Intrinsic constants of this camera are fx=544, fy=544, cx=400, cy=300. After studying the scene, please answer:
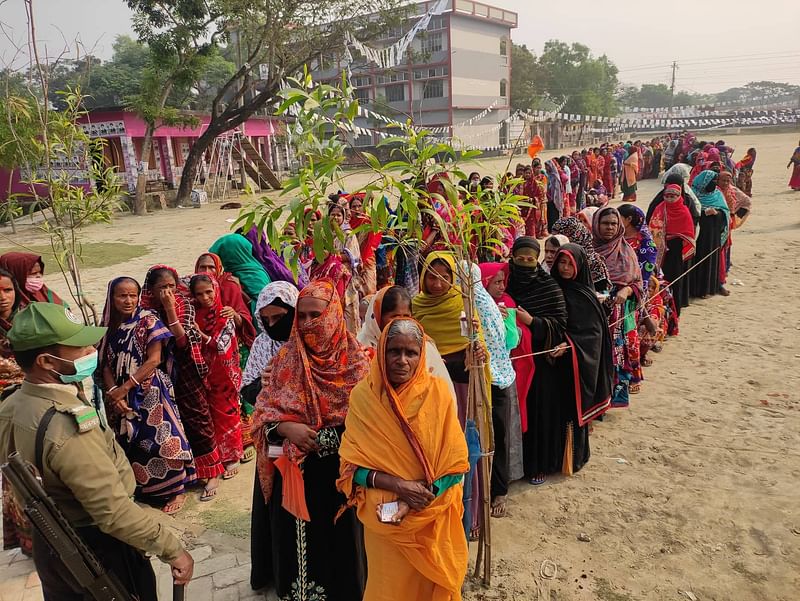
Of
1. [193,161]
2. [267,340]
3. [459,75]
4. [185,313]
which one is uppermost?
[459,75]

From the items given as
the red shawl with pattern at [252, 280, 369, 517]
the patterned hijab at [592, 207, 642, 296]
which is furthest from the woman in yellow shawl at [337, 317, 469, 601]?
the patterned hijab at [592, 207, 642, 296]

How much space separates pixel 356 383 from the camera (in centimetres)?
242

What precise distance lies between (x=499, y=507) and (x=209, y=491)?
1.97 metres

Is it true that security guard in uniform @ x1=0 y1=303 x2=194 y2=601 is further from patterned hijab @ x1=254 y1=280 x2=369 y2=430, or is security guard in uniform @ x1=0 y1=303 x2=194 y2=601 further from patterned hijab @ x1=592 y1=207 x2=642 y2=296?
patterned hijab @ x1=592 y1=207 x2=642 y2=296

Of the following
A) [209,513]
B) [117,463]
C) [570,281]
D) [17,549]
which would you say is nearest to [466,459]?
[117,463]

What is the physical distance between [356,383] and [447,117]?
39620mm

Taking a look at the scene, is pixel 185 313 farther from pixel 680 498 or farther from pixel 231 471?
pixel 680 498

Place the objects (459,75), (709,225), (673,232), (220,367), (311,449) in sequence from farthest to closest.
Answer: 1. (459,75)
2. (709,225)
3. (673,232)
4. (220,367)
5. (311,449)

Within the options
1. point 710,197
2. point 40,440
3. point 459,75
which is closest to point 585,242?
point 40,440

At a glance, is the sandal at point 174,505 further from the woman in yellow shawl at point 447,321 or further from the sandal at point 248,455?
the woman in yellow shawl at point 447,321

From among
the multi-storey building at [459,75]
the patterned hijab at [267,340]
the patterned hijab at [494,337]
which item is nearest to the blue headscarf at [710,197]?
the patterned hijab at [494,337]

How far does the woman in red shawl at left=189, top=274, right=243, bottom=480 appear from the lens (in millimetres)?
3789

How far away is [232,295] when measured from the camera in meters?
4.18

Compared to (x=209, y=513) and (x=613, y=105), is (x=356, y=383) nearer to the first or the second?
(x=209, y=513)
